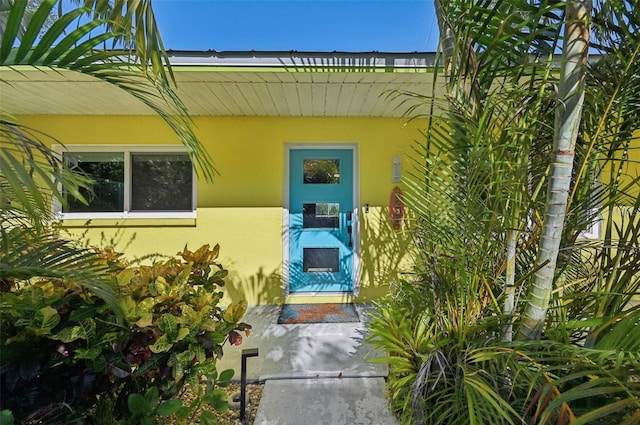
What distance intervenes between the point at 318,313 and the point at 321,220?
4.46ft

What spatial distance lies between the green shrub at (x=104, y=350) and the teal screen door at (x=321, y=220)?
275 centimetres

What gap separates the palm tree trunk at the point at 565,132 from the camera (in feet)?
4.78

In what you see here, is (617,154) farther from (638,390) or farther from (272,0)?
(272,0)

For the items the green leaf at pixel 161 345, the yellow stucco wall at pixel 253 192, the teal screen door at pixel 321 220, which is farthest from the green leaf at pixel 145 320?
the teal screen door at pixel 321 220

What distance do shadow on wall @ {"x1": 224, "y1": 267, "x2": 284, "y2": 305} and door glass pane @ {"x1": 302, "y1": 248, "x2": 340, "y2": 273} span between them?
481 millimetres

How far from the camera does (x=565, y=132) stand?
4.92ft

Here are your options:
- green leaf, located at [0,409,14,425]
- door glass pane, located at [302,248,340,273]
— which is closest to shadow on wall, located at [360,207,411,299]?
door glass pane, located at [302,248,340,273]

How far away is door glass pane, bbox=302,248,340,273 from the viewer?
466 cm

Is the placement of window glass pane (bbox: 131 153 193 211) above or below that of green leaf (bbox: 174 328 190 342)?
above

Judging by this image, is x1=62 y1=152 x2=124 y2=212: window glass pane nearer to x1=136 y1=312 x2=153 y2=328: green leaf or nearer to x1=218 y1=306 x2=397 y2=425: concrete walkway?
x1=218 y1=306 x2=397 y2=425: concrete walkway

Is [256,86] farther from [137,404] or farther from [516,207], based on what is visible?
[137,404]

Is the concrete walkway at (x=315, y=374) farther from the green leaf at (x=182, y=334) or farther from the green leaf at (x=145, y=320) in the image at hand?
the green leaf at (x=145, y=320)

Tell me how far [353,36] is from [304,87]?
75 centimetres

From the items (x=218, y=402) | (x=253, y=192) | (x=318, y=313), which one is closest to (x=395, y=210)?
(x=318, y=313)
